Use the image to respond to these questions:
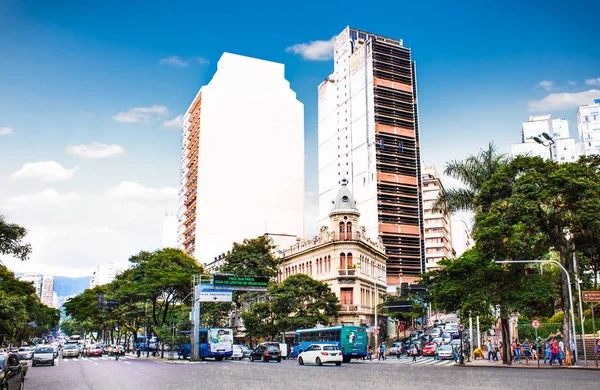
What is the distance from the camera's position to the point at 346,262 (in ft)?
231

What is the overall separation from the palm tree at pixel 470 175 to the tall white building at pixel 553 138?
101085 mm

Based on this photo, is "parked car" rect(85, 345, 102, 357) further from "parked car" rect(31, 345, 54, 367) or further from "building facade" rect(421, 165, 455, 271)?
"building facade" rect(421, 165, 455, 271)

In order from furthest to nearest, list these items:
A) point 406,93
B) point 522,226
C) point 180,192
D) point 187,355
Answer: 1. point 180,192
2. point 406,93
3. point 187,355
4. point 522,226

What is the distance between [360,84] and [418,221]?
28493 millimetres

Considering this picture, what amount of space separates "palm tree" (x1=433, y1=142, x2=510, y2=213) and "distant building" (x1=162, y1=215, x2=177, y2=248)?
11246cm

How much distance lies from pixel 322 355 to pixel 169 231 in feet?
382

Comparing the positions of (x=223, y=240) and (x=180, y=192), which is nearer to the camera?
(x=223, y=240)

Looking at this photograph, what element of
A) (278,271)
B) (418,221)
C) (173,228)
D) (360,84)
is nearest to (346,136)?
(360,84)

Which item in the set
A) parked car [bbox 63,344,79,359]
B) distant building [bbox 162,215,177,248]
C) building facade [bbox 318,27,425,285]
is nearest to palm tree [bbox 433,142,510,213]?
parked car [bbox 63,344,79,359]

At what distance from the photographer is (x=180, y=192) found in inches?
5133

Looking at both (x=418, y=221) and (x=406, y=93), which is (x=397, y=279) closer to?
(x=418, y=221)

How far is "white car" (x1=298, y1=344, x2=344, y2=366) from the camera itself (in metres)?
38.7

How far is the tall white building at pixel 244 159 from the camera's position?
10319 cm

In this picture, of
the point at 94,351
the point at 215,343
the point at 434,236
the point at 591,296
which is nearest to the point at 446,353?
the point at 215,343
